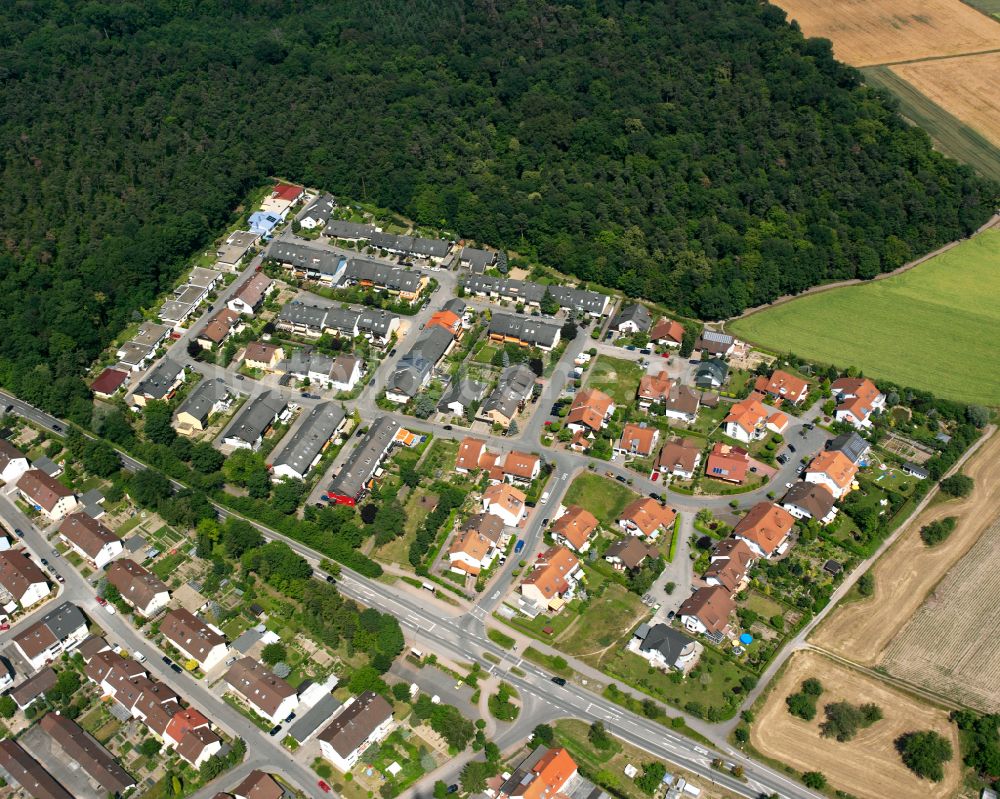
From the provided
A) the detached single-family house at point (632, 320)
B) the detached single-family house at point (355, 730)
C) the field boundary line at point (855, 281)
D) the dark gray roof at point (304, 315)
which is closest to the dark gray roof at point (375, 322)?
the dark gray roof at point (304, 315)

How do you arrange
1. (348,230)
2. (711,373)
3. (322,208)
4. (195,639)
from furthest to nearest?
(322,208), (348,230), (711,373), (195,639)

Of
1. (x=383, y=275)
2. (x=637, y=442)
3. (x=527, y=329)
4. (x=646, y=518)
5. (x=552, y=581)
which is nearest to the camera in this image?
(x=552, y=581)

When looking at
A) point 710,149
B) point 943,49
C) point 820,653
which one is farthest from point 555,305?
point 943,49

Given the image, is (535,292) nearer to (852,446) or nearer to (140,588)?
(852,446)

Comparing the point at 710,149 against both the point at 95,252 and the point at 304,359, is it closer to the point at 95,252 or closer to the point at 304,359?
the point at 304,359

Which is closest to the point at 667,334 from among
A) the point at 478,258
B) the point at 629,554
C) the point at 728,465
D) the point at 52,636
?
the point at 728,465

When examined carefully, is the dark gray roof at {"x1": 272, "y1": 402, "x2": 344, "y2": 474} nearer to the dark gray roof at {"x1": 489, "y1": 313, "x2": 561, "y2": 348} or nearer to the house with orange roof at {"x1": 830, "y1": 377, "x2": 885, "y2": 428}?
the dark gray roof at {"x1": 489, "y1": 313, "x2": 561, "y2": 348}

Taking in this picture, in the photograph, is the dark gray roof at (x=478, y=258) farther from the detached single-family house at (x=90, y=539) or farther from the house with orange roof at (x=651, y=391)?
the detached single-family house at (x=90, y=539)
